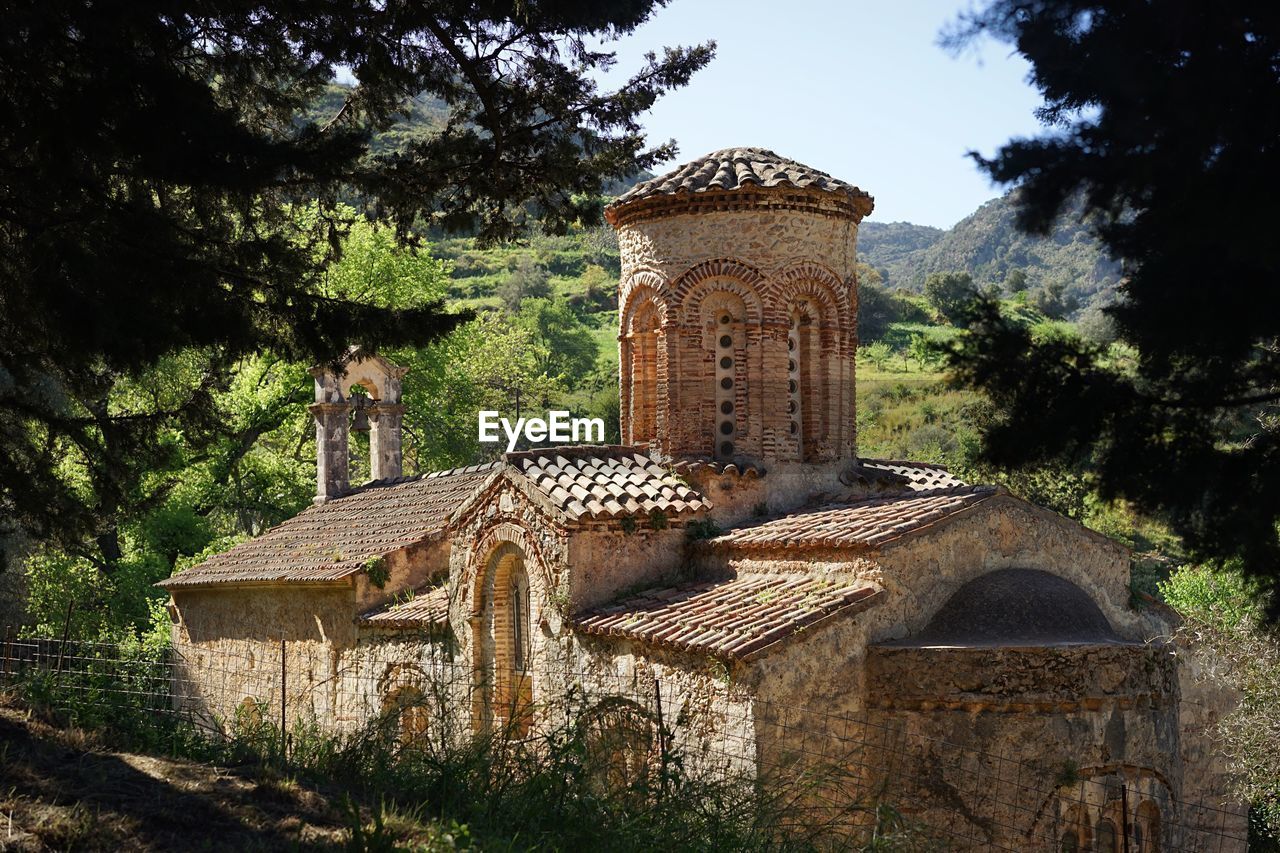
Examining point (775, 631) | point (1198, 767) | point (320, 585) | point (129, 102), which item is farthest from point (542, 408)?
point (129, 102)

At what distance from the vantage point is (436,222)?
393 inches

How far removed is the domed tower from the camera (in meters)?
14.8

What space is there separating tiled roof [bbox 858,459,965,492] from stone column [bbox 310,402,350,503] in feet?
29.2

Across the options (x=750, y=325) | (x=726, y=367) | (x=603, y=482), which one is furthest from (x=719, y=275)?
(x=603, y=482)

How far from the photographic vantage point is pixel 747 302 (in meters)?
14.9

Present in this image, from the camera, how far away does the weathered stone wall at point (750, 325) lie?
14812mm

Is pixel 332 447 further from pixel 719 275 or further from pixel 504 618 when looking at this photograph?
pixel 719 275

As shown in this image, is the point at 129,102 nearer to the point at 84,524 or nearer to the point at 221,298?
the point at 221,298

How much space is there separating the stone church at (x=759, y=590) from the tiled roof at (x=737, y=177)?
0.05 meters

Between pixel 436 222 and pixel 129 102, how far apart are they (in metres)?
2.88

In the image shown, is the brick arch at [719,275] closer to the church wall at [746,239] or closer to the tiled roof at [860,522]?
the church wall at [746,239]

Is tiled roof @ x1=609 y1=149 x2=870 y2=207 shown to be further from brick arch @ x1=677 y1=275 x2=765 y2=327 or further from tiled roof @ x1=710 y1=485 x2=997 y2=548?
tiled roof @ x1=710 y1=485 x2=997 y2=548

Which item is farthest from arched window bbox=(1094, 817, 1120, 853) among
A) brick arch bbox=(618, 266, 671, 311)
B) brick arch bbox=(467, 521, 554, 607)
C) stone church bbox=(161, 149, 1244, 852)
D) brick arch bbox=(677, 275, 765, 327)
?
brick arch bbox=(618, 266, 671, 311)

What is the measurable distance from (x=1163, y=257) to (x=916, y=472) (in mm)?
10348
